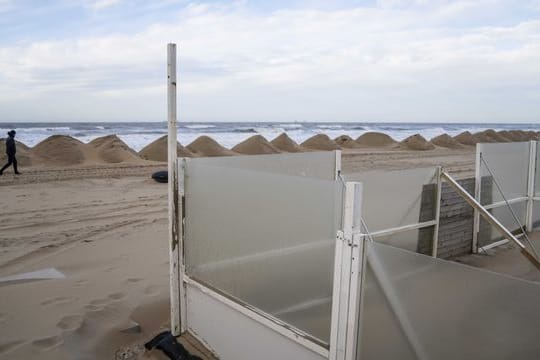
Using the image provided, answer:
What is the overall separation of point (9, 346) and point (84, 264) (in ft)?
7.22

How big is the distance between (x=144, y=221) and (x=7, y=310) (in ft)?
13.0

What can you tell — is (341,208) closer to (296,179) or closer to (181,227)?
(296,179)

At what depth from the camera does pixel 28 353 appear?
152 inches

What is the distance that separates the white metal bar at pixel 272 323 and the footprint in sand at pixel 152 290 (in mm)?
1535

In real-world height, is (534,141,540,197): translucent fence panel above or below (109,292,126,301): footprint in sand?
above

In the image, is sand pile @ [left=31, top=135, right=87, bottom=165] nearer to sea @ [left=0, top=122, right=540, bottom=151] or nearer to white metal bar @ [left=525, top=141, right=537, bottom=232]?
sea @ [left=0, top=122, right=540, bottom=151]

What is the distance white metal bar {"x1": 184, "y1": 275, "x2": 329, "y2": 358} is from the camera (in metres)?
2.72

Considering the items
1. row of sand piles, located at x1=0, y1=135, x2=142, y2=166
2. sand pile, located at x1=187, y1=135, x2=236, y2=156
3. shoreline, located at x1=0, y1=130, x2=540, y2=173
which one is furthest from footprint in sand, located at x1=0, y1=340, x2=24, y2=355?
sand pile, located at x1=187, y1=135, x2=236, y2=156

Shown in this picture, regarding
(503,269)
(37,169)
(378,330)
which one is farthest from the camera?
(37,169)

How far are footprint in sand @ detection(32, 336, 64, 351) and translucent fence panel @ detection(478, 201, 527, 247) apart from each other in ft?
19.0

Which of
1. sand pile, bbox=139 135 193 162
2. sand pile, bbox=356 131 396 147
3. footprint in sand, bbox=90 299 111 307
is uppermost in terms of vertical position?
sand pile, bbox=356 131 396 147

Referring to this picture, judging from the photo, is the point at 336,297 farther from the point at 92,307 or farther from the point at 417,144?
the point at 417,144

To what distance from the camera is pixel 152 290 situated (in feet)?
17.4

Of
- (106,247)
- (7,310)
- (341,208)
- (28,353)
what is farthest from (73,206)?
(341,208)
